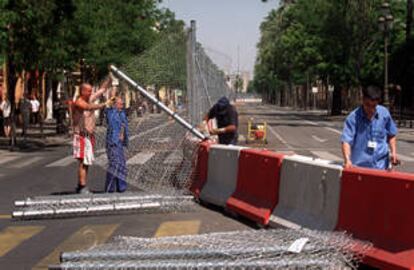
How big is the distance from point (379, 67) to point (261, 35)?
227 ft

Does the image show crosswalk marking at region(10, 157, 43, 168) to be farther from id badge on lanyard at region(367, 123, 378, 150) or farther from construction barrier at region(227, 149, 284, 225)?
id badge on lanyard at region(367, 123, 378, 150)

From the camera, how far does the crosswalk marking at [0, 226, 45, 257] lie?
9.07 m

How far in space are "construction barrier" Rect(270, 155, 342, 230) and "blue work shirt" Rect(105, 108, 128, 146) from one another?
12.6ft

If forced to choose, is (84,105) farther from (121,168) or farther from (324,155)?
(324,155)

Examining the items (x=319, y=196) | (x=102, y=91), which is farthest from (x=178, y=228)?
(x=102, y=91)

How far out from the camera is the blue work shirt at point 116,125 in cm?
1268

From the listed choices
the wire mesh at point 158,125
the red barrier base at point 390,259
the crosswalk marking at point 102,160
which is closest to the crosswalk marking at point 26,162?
the wire mesh at point 158,125

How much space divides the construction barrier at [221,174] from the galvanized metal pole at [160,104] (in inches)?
20.7

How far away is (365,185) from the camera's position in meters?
7.36

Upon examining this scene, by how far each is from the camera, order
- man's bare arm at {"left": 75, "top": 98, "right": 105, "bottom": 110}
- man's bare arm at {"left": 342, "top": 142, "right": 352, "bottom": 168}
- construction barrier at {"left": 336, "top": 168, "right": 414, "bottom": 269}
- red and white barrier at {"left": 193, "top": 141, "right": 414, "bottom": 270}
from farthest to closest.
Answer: man's bare arm at {"left": 75, "top": 98, "right": 105, "bottom": 110}, man's bare arm at {"left": 342, "top": 142, "right": 352, "bottom": 168}, red and white barrier at {"left": 193, "top": 141, "right": 414, "bottom": 270}, construction barrier at {"left": 336, "top": 168, "right": 414, "bottom": 269}

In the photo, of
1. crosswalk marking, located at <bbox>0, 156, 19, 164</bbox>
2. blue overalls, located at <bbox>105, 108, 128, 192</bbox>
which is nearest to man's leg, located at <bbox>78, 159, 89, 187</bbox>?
blue overalls, located at <bbox>105, 108, 128, 192</bbox>

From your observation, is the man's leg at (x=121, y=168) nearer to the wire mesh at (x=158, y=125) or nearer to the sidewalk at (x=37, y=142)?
the wire mesh at (x=158, y=125)

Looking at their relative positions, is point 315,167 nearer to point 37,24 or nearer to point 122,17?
point 37,24

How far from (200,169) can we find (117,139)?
1405 mm
